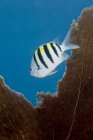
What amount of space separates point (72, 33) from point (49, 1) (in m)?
48.4

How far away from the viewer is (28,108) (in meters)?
3.23

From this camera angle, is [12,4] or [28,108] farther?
[12,4]

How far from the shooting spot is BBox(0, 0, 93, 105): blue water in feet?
162

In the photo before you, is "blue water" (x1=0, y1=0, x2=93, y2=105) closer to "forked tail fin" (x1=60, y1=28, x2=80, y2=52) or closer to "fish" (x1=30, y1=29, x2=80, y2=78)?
"forked tail fin" (x1=60, y1=28, x2=80, y2=52)

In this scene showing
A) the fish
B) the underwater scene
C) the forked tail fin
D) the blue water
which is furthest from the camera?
the blue water

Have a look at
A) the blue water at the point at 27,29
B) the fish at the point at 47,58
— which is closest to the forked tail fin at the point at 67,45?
the fish at the point at 47,58

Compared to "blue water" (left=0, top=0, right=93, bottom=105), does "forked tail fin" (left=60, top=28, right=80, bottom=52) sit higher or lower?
lower

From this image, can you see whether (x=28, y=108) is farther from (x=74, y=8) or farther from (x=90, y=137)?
(x=74, y=8)

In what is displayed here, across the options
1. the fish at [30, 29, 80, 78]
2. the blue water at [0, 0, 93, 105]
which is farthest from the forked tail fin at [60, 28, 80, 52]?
the blue water at [0, 0, 93, 105]

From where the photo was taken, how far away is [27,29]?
56.1 meters

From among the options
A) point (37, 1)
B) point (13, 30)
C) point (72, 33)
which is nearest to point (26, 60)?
point (13, 30)

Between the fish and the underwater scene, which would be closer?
the fish

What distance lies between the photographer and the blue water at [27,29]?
4925 centimetres

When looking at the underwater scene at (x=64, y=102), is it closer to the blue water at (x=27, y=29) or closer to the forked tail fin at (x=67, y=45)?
the forked tail fin at (x=67, y=45)
